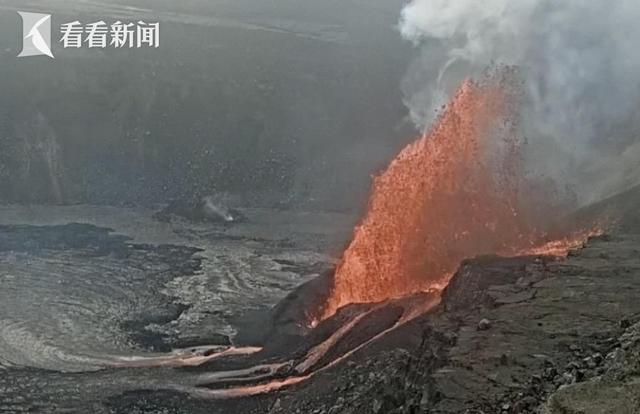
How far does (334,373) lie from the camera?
17.7 metres

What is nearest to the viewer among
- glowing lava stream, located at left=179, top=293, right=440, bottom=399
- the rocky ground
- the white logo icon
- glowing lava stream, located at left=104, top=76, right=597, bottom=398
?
the rocky ground

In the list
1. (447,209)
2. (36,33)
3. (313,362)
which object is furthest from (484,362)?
(36,33)

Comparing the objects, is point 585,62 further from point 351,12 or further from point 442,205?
point 351,12

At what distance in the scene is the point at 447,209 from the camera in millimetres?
26641

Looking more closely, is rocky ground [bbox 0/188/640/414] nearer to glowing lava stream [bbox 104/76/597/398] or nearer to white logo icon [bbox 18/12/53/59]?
glowing lava stream [bbox 104/76/597/398]

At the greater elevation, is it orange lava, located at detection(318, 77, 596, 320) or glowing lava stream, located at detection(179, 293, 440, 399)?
orange lava, located at detection(318, 77, 596, 320)

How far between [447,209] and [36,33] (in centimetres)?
4105

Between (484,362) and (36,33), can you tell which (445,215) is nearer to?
(484,362)

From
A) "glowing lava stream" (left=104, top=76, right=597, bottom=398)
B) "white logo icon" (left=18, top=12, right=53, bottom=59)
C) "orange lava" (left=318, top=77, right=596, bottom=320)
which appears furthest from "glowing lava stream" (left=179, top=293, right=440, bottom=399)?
"white logo icon" (left=18, top=12, right=53, bottom=59)

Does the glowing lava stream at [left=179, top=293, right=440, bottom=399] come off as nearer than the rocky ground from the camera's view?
No

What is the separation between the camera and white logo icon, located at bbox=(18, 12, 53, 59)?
54.2 meters

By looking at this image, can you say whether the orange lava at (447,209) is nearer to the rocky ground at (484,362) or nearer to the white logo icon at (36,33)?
the rocky ground at (484,362)

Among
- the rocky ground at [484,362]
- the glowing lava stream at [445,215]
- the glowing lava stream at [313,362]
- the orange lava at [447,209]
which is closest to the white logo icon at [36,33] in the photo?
the glowing lava stream at [445,215]

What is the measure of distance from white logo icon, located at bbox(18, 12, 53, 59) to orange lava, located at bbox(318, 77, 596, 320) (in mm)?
32362
